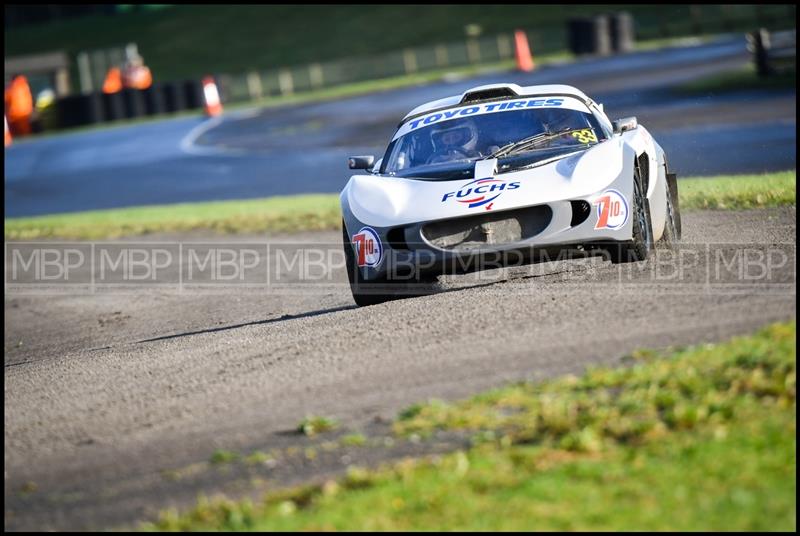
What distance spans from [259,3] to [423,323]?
3063 inches

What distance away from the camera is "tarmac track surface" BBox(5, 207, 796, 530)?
570 centimetres

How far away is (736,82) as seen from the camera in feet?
94.1

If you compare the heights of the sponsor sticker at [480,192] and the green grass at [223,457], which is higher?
the sponsor sticker at [480,192]

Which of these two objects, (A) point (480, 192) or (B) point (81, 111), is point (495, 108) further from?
(B) point (81, 111)

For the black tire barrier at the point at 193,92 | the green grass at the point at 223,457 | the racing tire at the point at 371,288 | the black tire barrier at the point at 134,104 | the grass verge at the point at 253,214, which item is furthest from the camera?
the black tire barrier at the point at 193,92

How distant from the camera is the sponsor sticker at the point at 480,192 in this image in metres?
8.54

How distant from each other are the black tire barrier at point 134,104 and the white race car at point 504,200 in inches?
1478

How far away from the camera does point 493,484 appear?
16.1 feet

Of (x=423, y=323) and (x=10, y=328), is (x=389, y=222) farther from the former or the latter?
(x=10, y=328)

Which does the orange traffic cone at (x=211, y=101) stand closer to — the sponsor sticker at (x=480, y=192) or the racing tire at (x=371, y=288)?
the racing tire at (x=371, y=288)

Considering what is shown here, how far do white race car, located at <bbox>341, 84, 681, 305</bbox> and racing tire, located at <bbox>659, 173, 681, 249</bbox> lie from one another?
66 mm

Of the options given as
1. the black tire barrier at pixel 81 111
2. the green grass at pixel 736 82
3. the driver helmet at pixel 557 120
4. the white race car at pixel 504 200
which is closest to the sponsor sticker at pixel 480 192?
the white race car at pixel 504 200

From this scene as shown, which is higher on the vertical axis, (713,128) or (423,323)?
(713,128)

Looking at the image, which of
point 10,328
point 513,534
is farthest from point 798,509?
point 10,328
